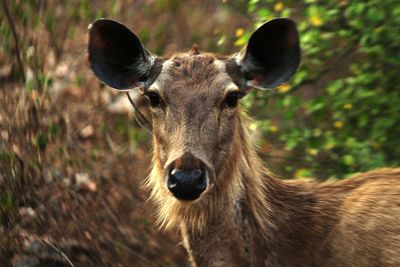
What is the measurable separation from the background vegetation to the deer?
1074 mm

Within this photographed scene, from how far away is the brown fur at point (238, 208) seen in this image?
20.2 feet

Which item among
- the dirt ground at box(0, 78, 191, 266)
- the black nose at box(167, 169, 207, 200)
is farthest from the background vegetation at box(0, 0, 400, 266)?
the black nose at box(167, 169, 207, 200)

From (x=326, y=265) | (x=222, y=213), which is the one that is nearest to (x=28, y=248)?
(x=222, y=213)

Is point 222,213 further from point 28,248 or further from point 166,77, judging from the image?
point 28,248

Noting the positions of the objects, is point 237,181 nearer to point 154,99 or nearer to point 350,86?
point 154,99

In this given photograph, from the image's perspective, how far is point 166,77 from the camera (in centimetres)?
634

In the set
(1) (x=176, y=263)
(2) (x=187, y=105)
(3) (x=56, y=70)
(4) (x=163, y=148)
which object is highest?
(2) (x=187, y=105)

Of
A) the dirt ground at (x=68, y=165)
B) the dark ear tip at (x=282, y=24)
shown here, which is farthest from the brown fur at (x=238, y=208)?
the dirt ground at (x=68, y=165)

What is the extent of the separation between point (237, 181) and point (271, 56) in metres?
1.05

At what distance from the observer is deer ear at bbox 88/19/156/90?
258 inches

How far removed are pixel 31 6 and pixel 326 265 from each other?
440 cm

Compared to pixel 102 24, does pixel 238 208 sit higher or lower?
lower

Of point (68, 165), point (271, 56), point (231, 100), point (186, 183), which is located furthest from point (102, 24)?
point (68, 165)

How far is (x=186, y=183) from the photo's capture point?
5.63m
